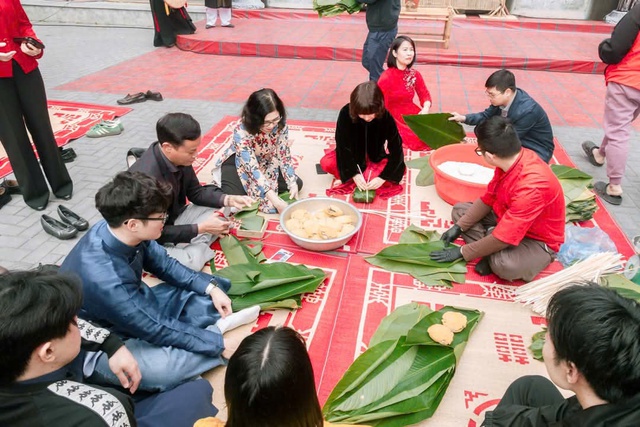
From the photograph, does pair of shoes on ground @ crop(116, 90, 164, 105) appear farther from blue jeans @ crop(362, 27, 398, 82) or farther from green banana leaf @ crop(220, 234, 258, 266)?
green banana leaf @ crop(220, 234, 258, 266)

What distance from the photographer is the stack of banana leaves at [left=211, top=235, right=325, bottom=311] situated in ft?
7.80

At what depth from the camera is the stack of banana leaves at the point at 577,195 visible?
3145mm

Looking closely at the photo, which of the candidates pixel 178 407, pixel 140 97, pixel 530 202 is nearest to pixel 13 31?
pixel 140 97

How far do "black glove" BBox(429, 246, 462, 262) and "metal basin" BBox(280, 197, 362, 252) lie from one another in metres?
0.50

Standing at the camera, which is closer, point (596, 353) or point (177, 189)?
point (596, 353)

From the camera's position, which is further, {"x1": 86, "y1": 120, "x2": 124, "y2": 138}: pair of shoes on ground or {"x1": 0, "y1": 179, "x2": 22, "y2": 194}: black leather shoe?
{"x1": 86, "y1": 120, "x2": 124, "y2": 138}: pair of shoes on ground

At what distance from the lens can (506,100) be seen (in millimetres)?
3279

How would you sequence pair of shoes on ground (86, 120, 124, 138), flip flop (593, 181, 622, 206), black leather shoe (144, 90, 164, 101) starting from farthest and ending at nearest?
1. black leather shoe (144, 90, 164, 101)
2. pair of shoes on ground (86, 120, 124, 138)
3. flip flop (593, 181, 622, 206)

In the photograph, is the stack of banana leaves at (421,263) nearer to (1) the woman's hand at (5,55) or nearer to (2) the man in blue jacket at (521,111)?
(2) the man in blue jacket at (521,111)

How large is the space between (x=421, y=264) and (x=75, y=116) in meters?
4.47

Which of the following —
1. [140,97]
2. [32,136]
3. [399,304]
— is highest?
[32,136]

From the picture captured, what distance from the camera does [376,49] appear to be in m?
4.83

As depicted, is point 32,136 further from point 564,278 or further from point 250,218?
point 564,278

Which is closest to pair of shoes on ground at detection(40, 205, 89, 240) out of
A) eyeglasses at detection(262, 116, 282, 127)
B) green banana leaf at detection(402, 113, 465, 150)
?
eyeglasses at detection(262, 116, 282, 127)
